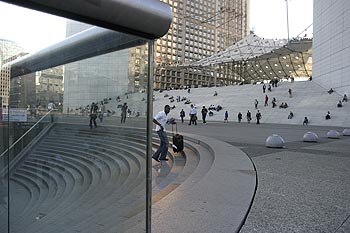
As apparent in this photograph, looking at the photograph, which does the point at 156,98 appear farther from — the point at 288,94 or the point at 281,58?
the point at 281,58

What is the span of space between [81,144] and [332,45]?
144 ft

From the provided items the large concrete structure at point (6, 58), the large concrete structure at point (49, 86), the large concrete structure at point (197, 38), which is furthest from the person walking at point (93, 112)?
the large concrete structure at point (197, 38)

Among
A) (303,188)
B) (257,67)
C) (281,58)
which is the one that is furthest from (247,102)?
(257,67)

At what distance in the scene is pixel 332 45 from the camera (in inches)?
1574

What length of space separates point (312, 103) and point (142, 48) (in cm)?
3434

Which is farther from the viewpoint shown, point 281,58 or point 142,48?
point 281,58

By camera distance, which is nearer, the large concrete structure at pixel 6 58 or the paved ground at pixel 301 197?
the large concrete structure at pixel 6 58

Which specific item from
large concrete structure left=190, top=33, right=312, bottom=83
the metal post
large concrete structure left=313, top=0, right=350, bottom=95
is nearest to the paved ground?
the metal post

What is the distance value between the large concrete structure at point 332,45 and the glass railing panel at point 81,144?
1475 inches

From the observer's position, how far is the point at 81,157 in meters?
2.54

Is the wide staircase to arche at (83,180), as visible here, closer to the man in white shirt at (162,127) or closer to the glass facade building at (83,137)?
the glass facade building at (83,137)

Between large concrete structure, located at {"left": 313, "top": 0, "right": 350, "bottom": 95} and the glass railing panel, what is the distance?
37.5 m

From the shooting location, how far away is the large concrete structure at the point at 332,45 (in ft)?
119

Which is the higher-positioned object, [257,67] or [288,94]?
[257,67]
